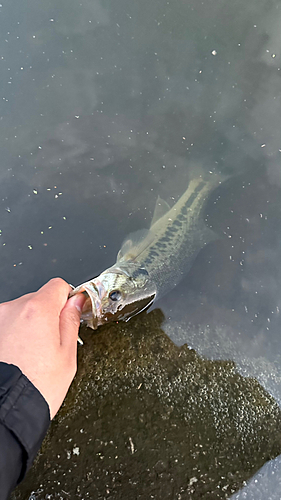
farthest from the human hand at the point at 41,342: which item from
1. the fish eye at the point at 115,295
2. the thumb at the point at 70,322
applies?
the fish eye at the point at 115,295

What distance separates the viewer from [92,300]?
240 centimetres

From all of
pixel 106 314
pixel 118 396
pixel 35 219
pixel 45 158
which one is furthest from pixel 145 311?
pixel 45 158

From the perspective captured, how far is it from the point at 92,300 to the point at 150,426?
4.45 ft

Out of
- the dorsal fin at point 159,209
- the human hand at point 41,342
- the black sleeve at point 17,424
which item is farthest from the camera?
the dorsal fin at point 159,209

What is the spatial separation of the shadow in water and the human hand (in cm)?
115

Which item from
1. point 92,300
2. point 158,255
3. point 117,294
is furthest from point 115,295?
point 158,255

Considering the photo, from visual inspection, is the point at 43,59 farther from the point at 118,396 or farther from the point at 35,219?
the point at 118,396

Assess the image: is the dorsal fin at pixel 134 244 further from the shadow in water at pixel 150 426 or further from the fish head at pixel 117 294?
the shadow in water at pixel 150 426

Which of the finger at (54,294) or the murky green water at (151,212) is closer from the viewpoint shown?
the finger at (54,294)

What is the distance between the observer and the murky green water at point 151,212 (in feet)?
8.55

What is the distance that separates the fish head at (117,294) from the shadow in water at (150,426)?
0.18 meters

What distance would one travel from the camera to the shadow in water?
8.00 ft

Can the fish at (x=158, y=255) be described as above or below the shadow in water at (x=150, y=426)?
above

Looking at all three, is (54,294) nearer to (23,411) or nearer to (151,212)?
(23,411)
